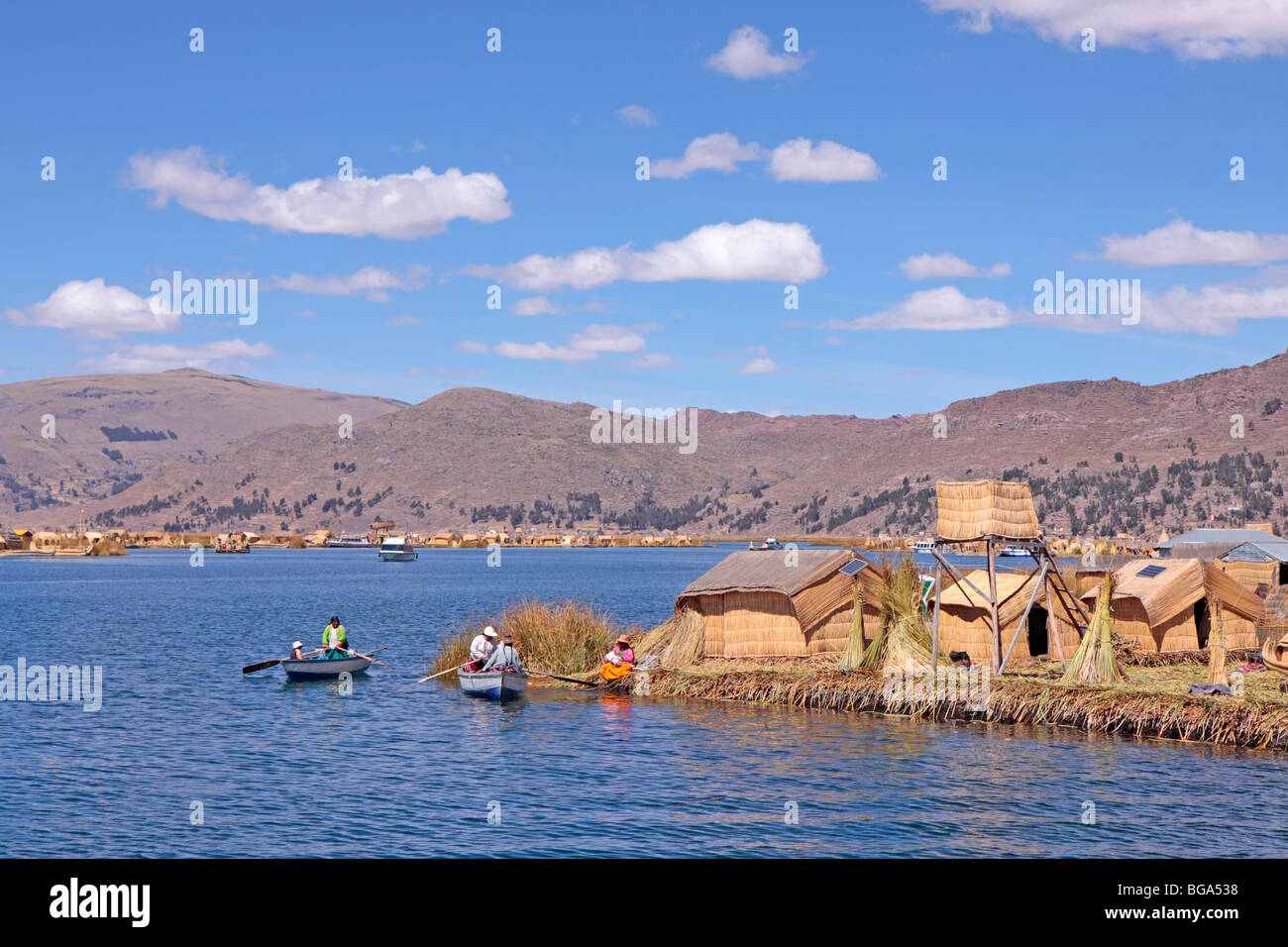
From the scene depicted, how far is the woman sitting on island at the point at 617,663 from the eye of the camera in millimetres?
35375

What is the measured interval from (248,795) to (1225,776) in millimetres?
18317

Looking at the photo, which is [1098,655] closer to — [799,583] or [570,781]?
[799,583]

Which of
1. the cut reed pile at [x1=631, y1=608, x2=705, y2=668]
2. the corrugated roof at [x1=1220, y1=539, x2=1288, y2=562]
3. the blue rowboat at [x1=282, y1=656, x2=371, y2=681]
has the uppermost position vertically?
the corrugated roof at [x1=1220, y1=539, x2=1288, y2=562]

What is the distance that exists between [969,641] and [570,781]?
13.2 metres

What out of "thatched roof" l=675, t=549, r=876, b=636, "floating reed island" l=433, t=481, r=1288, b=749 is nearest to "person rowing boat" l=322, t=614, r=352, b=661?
"floating reed island" l=433, t=481, r=1288, b=749

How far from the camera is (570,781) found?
2502 cm

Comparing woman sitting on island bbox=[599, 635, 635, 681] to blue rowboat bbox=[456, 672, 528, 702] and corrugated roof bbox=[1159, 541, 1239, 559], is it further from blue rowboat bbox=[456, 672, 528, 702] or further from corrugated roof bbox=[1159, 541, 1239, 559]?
corrugated roof bbox=[1159, 541, 1239, 559]

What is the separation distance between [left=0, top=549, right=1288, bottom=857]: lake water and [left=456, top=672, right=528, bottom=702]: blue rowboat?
520 millimetres

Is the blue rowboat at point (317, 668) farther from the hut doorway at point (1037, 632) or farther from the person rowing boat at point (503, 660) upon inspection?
the hut doorway at point (1037, 632)

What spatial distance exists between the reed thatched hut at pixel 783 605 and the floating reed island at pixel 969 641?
46 mm

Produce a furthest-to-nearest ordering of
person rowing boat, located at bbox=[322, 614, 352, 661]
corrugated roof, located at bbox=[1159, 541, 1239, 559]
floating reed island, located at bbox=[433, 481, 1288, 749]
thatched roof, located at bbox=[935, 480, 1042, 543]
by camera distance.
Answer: corrugated roof, located at bbox=[1159, 541, 1239, 559] → person rowing boat, located at bbox=[322, 614, 352, 661] → thatched roof, located at bbox=[935, 480, 1042, 543] → floating reed island, located at bbox=[433, 481, 1288, 749]

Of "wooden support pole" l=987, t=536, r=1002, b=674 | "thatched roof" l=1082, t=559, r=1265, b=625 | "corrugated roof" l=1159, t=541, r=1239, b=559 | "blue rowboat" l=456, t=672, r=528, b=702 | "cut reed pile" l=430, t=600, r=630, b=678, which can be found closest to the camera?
"wooden support pole" l=987, t=536, r=1002, b=674

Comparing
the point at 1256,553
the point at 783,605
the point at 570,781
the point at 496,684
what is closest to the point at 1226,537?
the point at 1256,553

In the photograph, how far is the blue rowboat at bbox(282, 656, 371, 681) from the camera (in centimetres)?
4094
